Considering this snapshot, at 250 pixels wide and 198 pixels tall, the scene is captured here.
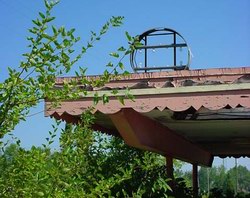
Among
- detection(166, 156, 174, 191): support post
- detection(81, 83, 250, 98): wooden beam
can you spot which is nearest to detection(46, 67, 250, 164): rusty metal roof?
detection(81, 83, 250, 98): wooden beam

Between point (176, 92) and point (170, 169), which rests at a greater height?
point (176, 92)

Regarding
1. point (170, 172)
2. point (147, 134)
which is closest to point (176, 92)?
point (147, 134)

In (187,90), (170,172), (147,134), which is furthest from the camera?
(170,172)

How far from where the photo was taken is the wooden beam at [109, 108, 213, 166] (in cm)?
474

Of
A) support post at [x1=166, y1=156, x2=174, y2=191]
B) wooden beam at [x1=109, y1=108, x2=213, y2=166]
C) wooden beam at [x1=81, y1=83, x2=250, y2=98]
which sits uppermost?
wooden beam at [x1=81, y1=83, x2=250, y2=98]

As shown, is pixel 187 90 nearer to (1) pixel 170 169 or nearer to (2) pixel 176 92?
(2) pixel 176 92

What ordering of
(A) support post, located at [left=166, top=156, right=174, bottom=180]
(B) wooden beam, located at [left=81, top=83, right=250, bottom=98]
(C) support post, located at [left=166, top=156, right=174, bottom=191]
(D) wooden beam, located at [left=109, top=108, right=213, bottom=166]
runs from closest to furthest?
(B) wooden beam, located at [left=81, top=83, right=250, bottom=98]
(D) wooden beam, located at [left=109, top=108, right=213, bottom=166]
(C) support post, located at [left=166, top=156, right=174, bottom=191]
(A) support post, located at [left=166, top=156, right=174, bottom=180]

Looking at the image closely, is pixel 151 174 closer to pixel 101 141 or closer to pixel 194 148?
pixel 101 141

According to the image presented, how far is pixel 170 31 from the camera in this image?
591cm

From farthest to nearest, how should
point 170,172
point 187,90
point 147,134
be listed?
A: 1. point 170,172
2. point 147,134
3. point 187,90

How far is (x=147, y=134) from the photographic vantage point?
550cm

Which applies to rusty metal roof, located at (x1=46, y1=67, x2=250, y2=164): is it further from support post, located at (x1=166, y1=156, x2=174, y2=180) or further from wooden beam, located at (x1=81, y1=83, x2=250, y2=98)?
support post, located at (x1=166, y1=156, x2=174, y2=180)

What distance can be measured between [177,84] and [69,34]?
211 cm

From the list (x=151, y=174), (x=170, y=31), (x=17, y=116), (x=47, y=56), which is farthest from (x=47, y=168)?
(x=170, y=31)
